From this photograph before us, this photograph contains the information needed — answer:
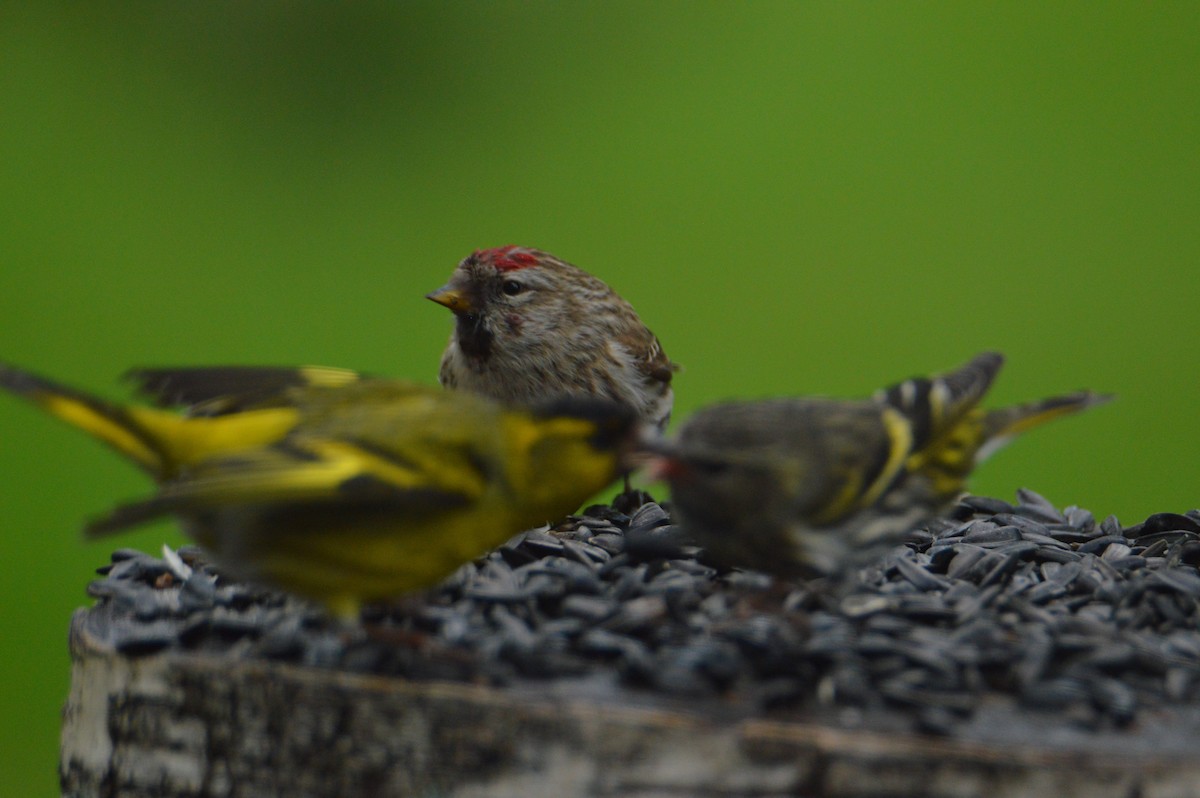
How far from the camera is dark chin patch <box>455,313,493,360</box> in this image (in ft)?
16.6

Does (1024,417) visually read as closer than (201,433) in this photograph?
No

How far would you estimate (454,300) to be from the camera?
5008 millimetres

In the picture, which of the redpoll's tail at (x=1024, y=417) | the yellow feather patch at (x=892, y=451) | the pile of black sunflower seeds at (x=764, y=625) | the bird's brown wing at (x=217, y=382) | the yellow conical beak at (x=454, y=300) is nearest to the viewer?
the pile of black sunflower seeds at (x=764, y=625)

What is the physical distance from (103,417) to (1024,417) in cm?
245

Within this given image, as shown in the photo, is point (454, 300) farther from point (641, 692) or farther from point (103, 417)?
point (641, 692)

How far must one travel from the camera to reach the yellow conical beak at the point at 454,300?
5000 millimetres

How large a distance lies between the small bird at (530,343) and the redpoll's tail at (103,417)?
2.03 m

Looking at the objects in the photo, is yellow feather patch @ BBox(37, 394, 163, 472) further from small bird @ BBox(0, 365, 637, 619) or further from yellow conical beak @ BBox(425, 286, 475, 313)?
yellow conical beak @ BBox(425, 286, 475, 313)

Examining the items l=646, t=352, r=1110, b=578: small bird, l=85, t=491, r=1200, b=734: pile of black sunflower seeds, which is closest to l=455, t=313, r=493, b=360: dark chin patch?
l=85, t=491, r=1200, b=734: pile of black sunflower seeds

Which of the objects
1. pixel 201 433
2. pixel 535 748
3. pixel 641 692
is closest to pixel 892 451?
pixel 641 692

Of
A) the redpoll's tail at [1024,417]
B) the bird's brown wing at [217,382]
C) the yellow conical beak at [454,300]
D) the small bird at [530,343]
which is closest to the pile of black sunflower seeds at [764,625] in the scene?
the redpoll's tail at [1024,417]

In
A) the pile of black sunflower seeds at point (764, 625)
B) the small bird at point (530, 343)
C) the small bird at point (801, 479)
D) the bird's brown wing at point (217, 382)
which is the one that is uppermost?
the small bird at point (530, 343)

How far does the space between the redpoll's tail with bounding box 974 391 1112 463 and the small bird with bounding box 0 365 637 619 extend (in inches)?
45.6

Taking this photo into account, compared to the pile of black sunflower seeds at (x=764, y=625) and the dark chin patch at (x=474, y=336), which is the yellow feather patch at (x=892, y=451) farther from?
the dark chin patch at (x=474, y=336)
